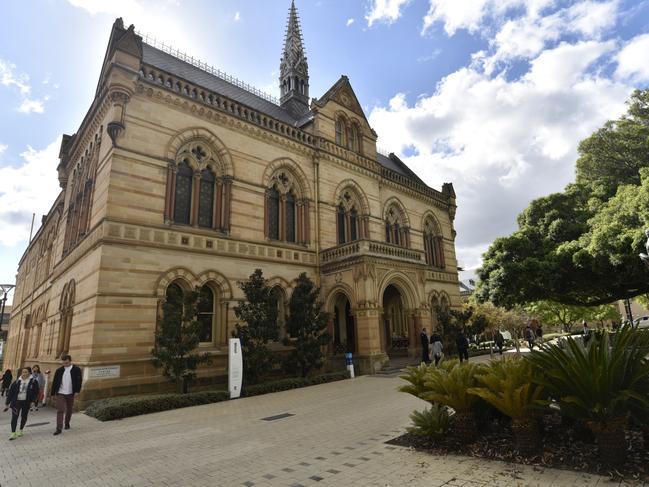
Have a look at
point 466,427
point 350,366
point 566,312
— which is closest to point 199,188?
point 350,366

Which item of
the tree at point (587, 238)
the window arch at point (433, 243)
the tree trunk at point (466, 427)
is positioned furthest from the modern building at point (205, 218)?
the tree trunk at point (466, 427)

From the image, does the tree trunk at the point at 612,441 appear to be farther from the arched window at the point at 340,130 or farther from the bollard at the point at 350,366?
the arched window at the point at 340,130

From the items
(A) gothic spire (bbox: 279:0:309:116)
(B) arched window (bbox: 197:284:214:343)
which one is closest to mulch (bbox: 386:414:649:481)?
(B) arched window (bbox: 197:284:214:343)

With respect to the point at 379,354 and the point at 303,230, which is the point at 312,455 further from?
the point at 303,230

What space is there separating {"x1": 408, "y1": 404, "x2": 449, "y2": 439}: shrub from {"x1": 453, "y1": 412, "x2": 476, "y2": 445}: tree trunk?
8.7 inches

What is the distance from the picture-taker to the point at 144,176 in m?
14.9

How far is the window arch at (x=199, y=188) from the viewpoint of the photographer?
52.7ft

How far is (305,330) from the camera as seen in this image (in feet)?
54.3

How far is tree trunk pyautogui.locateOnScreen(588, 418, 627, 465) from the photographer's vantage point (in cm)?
484

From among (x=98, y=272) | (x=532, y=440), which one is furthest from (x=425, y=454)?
(x=98, y=272)

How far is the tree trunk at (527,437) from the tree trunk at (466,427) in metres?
0.81

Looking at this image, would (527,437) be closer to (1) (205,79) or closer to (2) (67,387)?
(2) (67,387)

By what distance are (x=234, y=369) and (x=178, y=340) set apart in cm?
222

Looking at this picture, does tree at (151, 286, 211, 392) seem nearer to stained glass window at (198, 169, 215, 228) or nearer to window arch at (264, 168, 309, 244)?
stained glass window at (198, 169, 215, 228)
